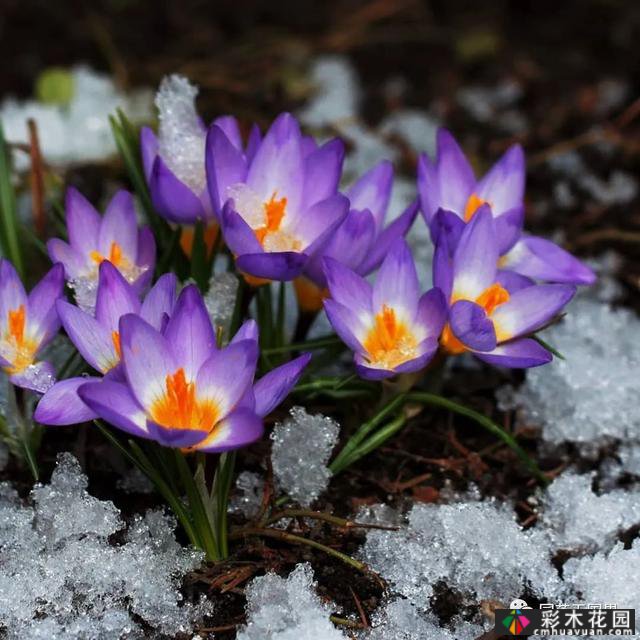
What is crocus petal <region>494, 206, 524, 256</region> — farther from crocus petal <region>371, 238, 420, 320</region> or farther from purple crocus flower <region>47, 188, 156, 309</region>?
purple crocus flower <region>47, 188, 156, 309</region>

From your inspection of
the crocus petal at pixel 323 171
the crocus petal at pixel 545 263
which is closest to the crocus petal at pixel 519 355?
the crocus petal at pixel 545 263

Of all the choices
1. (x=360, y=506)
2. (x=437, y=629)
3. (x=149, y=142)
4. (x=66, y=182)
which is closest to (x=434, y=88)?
(x=66, y=182)

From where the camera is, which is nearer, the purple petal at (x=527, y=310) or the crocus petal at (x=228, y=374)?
the crocus petal at (x=228, y=374)

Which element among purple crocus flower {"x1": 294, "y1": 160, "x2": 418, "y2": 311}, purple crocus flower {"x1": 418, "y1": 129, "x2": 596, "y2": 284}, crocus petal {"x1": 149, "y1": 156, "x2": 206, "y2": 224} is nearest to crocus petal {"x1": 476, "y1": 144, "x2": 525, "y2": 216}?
purple crocus flower {"x1": 418, "y1": 129, "x2": 596, "y2": 284}

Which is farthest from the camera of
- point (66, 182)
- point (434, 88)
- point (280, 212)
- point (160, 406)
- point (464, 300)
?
point (434, 88)

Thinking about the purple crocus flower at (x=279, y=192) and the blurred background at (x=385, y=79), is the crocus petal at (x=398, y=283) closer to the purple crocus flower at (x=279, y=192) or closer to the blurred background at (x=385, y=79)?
the purple crocus flower at (x=279, y=192)

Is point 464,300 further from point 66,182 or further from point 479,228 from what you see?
point 66,182
